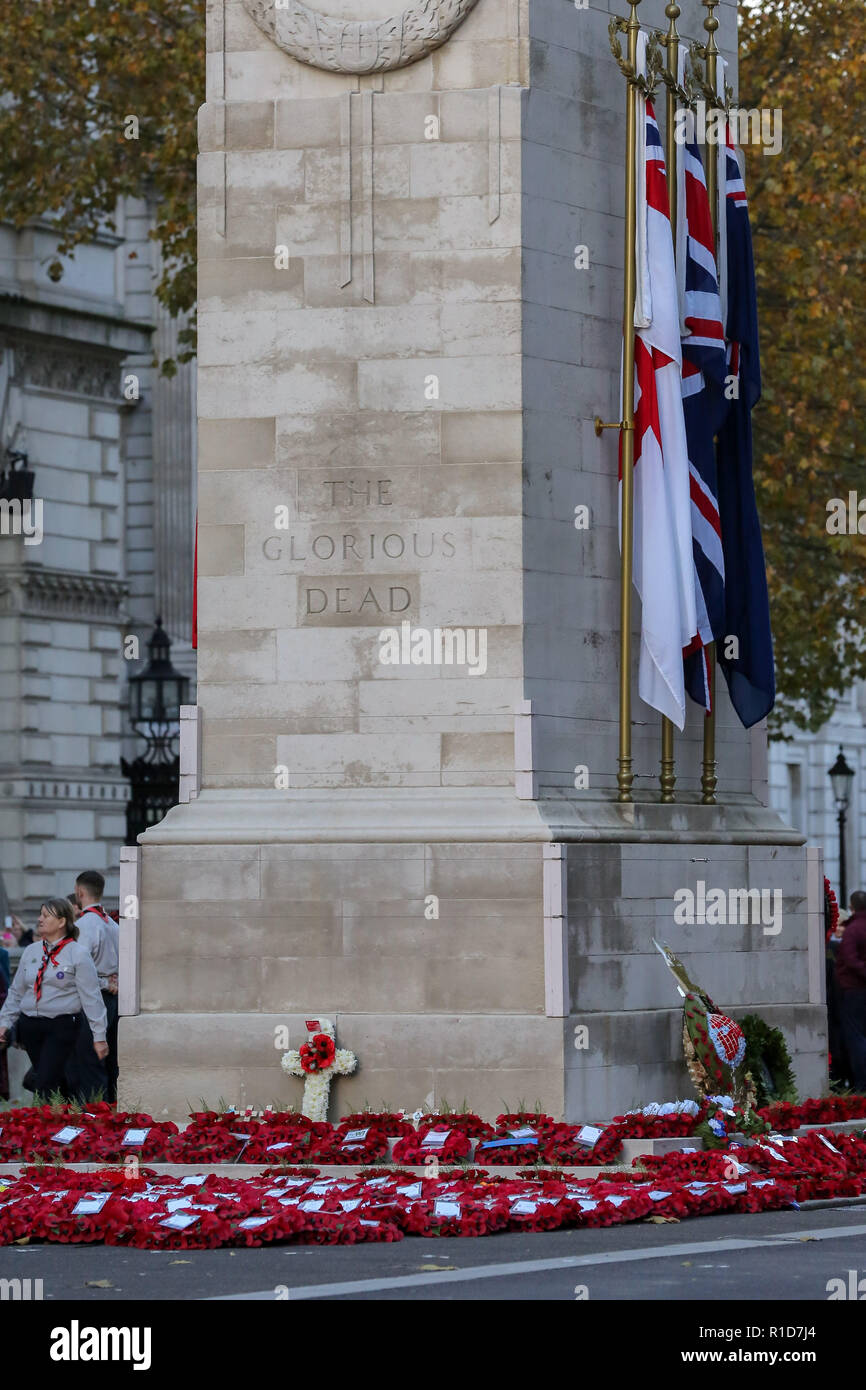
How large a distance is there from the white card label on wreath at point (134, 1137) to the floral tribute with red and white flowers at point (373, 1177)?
19 millimetres

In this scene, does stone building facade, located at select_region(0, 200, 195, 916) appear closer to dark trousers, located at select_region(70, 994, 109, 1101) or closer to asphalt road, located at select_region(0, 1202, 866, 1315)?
dark trousers, located at select_region(70, 994, 109, 1101)

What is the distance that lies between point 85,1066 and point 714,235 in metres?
7.42

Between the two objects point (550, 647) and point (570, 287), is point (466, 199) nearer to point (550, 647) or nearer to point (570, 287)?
point (570, 287)

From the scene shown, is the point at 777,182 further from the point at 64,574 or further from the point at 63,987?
the point at 63,987

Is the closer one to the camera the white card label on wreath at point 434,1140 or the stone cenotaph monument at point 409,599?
the white card label on wreath at point 434,1140

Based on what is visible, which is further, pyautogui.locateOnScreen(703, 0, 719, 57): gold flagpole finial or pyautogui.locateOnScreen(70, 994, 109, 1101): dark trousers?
pyautogui.locateOnScreen(703, 0, 719, 57): gold flagpole finial

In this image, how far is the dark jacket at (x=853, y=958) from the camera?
22.6 m

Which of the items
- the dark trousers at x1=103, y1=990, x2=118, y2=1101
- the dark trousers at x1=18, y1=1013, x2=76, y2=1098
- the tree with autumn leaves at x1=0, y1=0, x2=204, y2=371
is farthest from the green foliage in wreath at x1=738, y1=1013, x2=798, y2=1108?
the tree with autumn leaves at x1=0, y1=0, x2=204, y2=371

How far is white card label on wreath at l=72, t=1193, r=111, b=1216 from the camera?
1483 cm

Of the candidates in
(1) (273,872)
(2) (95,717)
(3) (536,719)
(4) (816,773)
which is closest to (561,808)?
(3) (536,719)

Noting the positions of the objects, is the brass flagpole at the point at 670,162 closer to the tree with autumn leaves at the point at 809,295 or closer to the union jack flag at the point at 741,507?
the union jack flag at the point at 741,507

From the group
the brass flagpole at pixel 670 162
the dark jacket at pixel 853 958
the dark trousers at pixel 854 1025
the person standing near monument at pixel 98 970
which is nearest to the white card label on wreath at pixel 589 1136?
the brass flagpole at pixel 670 162

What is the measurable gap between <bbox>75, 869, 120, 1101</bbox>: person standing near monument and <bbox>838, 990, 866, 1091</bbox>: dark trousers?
18.8ft
